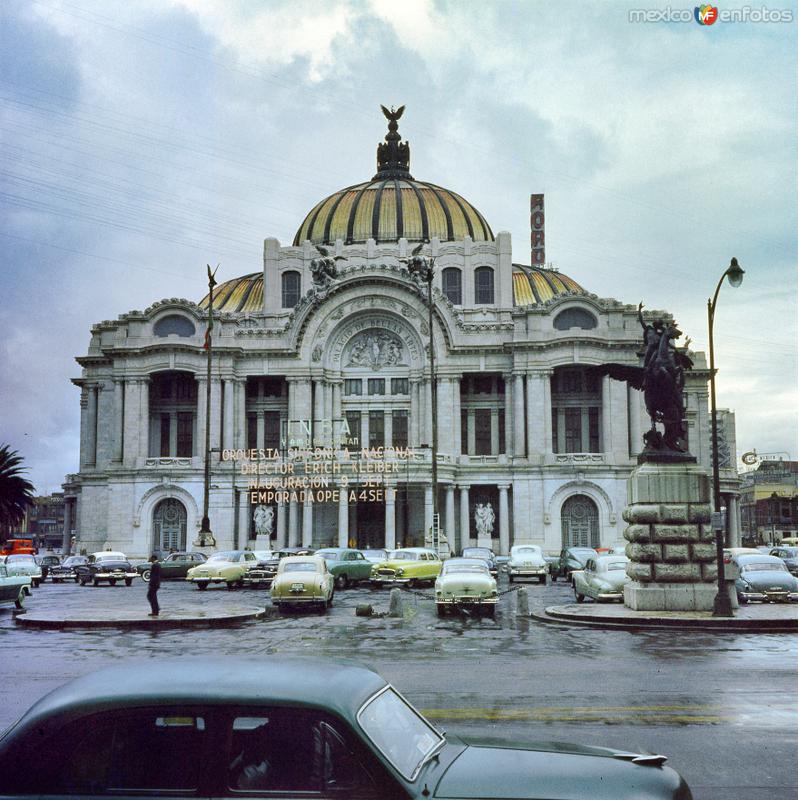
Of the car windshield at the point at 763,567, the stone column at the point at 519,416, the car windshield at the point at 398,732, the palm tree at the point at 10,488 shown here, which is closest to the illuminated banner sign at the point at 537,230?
the stone column at the point at 519,416

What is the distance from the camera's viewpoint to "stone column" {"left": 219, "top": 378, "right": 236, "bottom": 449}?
2783 inches

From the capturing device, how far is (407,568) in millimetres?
40281

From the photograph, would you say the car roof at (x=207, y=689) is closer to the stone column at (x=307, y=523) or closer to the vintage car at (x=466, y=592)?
the vintage car at (x=466, y=592)

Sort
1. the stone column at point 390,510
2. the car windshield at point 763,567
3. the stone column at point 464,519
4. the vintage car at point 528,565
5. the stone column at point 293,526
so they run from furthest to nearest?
the stone column at point 464,519, the stone column at point 293,526, the stone column at point 390,510, the vintage car at point 528,565, the car windshield at point 763,567

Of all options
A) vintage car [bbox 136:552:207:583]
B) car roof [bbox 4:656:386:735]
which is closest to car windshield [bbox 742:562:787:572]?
vintage car [bbox 136:552:207:583]

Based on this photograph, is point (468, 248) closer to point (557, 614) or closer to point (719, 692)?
point (557, 614)

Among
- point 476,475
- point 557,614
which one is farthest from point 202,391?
point 557,614

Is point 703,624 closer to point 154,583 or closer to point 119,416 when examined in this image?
point 154,583

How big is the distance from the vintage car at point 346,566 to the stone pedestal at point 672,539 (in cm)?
1688

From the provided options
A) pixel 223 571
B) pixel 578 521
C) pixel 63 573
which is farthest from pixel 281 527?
pixel 223 571

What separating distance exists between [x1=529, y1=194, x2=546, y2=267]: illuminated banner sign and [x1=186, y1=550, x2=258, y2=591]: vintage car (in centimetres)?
7193

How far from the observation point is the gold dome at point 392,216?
7969 cm

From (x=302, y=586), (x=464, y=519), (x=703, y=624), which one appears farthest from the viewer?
(x=464, y=519)

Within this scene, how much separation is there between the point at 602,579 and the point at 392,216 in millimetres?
53852
